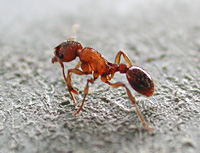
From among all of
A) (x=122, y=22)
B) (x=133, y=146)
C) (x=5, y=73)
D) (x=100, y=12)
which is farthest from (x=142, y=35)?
(x=133, y=146)

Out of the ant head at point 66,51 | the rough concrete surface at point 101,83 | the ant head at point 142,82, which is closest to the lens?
the rough concrete surface at point 101,83

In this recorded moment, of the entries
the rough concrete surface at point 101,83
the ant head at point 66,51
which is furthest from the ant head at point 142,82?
the ant head at point 66,51

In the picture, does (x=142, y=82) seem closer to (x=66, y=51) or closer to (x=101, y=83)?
(x=101, y=83)

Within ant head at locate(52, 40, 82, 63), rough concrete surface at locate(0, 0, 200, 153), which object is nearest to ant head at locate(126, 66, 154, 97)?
rough concrete surface at locate(0, 0, 200, 153)

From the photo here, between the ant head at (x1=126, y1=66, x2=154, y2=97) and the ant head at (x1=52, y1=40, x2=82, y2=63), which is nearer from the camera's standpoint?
the ant head at (x1=126, y1=66, x2=154, y2=97)

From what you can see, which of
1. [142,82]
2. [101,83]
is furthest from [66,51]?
[142,82]

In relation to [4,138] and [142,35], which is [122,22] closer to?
[142,35]

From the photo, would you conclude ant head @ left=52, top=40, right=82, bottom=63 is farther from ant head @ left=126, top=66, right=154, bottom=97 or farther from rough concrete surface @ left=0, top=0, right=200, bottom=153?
ant head @ left=126, top=66, right=154, bottom=97

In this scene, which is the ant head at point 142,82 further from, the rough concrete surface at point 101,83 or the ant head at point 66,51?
the ant head at point 66,51
